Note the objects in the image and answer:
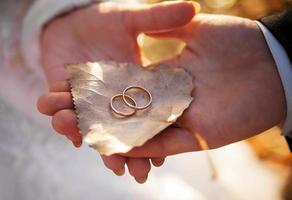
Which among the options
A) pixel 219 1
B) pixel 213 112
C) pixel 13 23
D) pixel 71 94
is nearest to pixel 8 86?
pixel 13 23

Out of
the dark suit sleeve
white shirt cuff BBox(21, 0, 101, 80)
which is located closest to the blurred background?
white shirt cuff BBox(21, 0, 101, 80)

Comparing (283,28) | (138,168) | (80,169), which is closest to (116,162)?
(138,168)

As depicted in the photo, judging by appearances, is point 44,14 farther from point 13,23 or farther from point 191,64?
point 191,64

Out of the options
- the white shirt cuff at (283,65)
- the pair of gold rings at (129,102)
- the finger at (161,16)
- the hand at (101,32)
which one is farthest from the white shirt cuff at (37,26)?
the white shirt cuff at (283,65)

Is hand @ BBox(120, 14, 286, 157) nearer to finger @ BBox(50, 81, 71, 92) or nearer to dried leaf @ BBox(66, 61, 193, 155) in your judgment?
dried leaf @ BBox(66, 61, 193, 155)

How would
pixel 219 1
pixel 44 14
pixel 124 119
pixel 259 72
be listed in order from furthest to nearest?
pixel 219 1 → pixel 44 14 → pixel 259 72 → pixel 124 119
